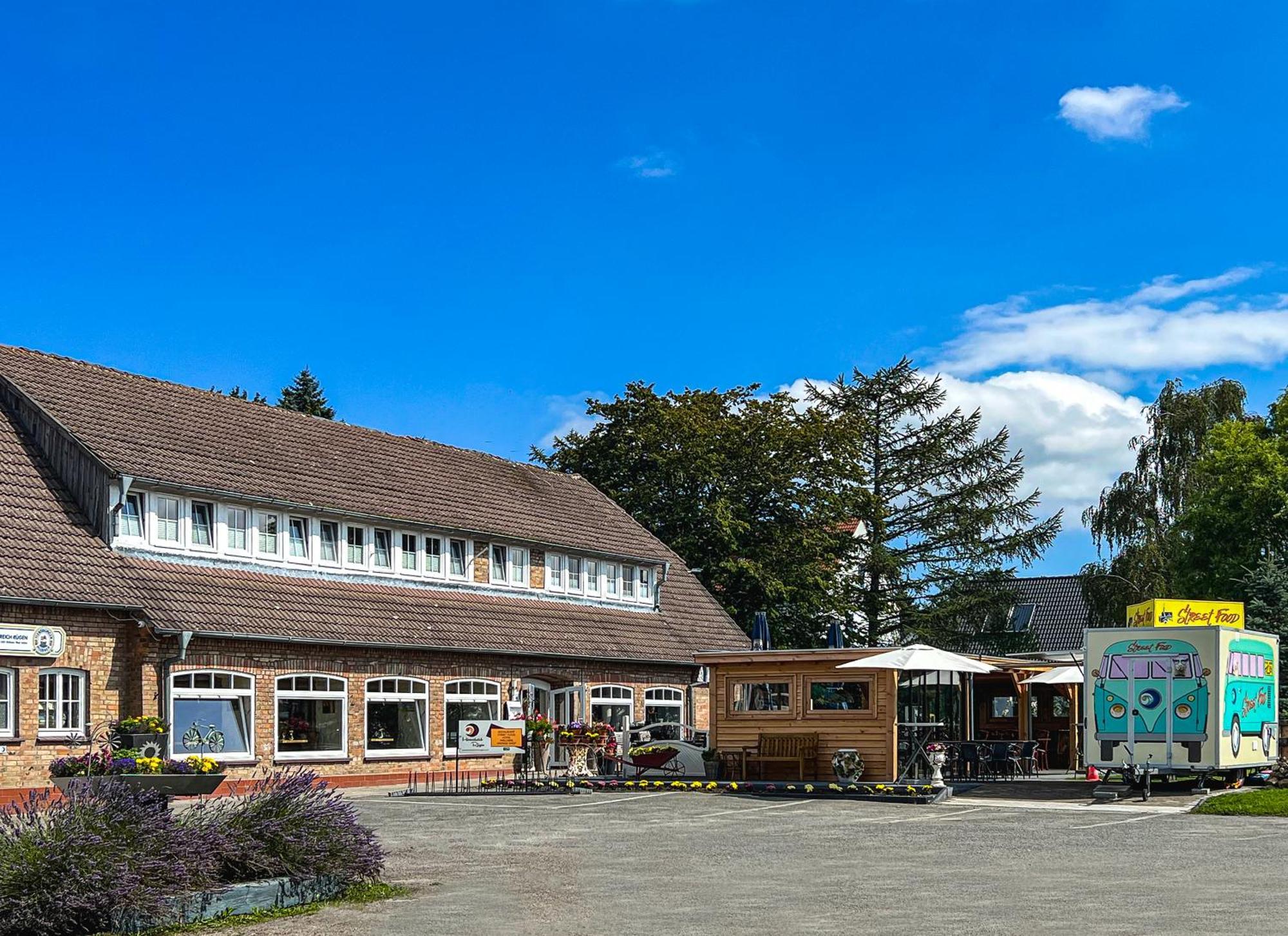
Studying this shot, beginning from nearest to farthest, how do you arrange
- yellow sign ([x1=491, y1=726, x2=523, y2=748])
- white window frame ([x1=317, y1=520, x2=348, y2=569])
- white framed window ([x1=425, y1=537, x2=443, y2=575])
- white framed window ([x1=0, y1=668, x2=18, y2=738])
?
white framed window ([x1=0, y1=668, x2=18, y2=738]), yellow sign ([x1=491, y1=726, x2=523, y2=748]), white window frame ([x1=317, y1=520, x2=348, y2=569]), white framed window ([x1=425, y1=537, x2=443, y2=575])

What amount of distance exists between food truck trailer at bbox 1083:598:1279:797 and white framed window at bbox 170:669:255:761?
47.9 feet

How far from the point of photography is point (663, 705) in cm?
3978

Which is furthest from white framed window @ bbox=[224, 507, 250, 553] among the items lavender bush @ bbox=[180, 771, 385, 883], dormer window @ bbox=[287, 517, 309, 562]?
lavender bush @ bbox=[180, 771, 385, 883]

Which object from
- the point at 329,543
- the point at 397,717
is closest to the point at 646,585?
the point at 329,543

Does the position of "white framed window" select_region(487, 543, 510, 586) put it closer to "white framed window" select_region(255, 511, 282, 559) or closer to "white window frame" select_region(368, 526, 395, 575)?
"white window frame" select_region(368, 526, 395, 575)

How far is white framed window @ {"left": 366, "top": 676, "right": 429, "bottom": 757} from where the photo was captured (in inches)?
1245

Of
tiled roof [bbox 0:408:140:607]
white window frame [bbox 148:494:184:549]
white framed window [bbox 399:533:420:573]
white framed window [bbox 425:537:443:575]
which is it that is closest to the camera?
tiled roof [bbox 0:408:140:607]

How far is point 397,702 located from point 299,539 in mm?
3884

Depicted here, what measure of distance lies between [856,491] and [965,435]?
8.30m

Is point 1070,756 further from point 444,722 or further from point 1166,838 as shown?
point 1166,838

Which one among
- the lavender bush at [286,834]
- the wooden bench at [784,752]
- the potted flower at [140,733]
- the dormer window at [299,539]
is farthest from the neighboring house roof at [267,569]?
the lavender bush at [286,834]

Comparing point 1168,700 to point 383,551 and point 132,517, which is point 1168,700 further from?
point 132,517

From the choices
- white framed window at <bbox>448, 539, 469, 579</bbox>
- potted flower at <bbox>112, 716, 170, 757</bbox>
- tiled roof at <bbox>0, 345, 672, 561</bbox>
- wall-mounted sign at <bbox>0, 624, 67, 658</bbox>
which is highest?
tiled roof at <bbox>0, 345, 672, 561</bbox>

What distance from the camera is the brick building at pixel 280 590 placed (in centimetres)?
2670
